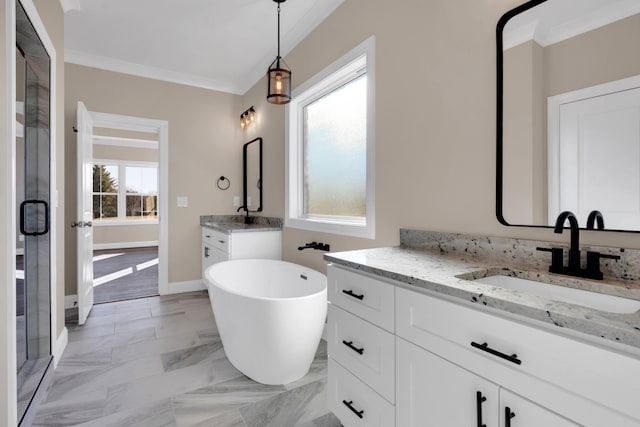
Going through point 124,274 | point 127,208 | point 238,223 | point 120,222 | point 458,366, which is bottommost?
point 124,274

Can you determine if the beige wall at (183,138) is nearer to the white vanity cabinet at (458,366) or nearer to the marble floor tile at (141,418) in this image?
the marble floor tile at (141,418)

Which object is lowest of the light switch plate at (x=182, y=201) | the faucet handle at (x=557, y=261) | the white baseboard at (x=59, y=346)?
the white baseboard at (x=59, y=346)

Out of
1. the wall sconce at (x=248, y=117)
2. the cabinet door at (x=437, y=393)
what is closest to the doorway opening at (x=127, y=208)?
the wall sconce at (x=248, y=117)

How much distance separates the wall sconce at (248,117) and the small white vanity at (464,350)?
114 inches

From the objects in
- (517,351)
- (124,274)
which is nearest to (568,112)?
(517,351)

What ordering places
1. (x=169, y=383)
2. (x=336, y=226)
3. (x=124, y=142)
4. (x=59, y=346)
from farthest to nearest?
(x=124, y=142) → (x=336, y=226) → (x=59, y=346) → (x=169, y=383)

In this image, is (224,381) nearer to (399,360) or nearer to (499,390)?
(399,360)

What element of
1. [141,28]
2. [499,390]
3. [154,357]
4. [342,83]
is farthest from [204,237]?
[499,390]

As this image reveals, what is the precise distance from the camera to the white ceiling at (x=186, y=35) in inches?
100

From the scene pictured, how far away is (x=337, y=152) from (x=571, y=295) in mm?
1947

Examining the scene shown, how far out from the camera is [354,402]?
4.33 feet

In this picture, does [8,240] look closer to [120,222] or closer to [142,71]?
[142,71]

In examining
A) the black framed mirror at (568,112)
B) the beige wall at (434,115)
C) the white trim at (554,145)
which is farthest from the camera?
the beige wall at (434,115)

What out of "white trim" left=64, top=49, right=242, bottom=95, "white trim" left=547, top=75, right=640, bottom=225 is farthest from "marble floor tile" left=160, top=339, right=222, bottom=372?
"white trim" left=64, top=49, right=242, bottom=95
